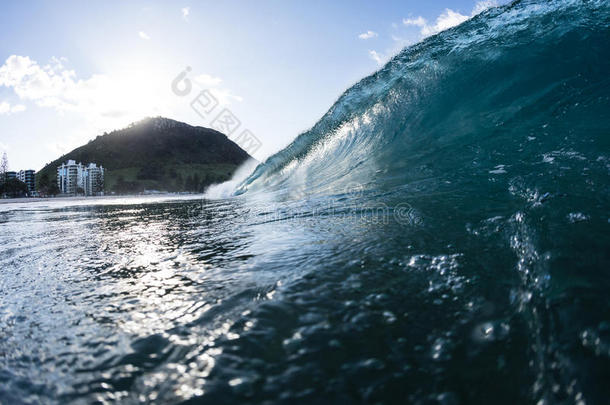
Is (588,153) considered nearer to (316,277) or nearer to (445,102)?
(316,277)

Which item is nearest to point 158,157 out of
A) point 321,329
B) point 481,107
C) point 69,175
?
point 69,175

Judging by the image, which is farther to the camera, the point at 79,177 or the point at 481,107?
the point at 79,177

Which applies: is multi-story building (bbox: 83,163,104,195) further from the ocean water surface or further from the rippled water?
the rippled water

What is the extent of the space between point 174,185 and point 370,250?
123344 millimetres

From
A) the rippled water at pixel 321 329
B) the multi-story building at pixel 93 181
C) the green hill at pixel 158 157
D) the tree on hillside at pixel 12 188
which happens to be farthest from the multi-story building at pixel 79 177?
the rippled water at pixel 321 329

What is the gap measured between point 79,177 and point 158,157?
42489 millimetres

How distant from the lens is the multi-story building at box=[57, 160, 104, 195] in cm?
10303

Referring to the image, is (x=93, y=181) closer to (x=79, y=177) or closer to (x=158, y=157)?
(x=79, y=177)

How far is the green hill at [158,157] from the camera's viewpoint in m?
112

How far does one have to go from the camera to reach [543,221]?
2.23 metres

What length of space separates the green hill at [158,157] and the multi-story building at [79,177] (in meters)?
4.41

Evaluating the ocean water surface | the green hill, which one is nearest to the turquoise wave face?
the ocean water surface

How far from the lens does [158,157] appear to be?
156250mm

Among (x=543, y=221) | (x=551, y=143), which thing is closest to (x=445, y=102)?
(x=551, y=143)
